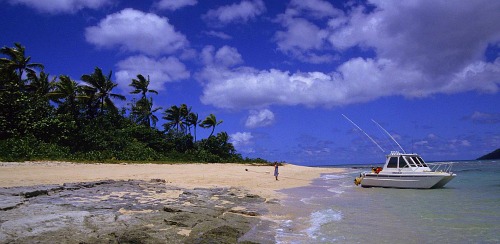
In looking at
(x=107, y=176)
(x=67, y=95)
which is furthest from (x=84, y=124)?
(x=107, y=176)

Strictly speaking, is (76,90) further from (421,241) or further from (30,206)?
(421,241)

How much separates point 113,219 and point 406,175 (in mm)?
17984

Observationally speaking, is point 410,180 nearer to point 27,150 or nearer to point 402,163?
point 402,163

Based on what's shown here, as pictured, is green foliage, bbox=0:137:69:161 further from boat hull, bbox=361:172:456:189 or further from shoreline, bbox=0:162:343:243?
boat hull, bbox=361:172:456:189

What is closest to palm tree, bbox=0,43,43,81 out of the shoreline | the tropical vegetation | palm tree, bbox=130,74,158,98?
the tropical vegetation

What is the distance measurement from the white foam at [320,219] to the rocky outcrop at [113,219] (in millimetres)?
1233

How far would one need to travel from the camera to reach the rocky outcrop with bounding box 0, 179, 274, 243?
5957mm

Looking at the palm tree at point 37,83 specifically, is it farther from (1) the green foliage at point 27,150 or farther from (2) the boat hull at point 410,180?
(2) the boat hull at point 410,180

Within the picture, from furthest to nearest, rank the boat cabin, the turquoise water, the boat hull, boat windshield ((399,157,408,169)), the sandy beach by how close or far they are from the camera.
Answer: boat windshield ((399,157,408,169)) < the boat cabin < the boat hull < the sandy beach < the turquoise water

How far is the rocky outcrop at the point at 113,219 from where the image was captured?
5957 mm

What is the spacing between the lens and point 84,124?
123ft

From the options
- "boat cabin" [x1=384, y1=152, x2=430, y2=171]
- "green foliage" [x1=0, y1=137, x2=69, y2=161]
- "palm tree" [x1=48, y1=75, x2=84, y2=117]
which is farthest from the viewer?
"palm tree" [x1=48, y1=75, x2=84, y2=117]

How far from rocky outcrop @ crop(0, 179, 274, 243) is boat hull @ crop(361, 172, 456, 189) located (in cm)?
1222

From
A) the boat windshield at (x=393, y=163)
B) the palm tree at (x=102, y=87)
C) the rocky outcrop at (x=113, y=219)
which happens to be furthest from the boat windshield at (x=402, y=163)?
the palm tree at (x=102, y=87)
